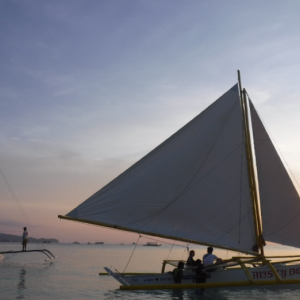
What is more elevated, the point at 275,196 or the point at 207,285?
the point at 275,196

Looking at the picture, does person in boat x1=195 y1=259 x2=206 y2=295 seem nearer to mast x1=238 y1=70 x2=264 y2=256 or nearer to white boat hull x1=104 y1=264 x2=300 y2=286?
white boat hull x1=104 y1=264 x2=300 y2=286

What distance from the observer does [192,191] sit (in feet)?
58.4

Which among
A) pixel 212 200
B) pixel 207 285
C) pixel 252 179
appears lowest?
pixel 207 285

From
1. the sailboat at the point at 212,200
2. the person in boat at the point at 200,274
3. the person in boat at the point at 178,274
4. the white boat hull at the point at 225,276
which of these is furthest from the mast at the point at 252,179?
the person in boat at the point at 178,274

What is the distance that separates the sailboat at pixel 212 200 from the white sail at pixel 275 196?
4 cm

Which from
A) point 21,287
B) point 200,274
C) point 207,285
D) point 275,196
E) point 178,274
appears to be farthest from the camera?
point 21,287

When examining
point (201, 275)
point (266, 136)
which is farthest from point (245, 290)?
point (266, 136)

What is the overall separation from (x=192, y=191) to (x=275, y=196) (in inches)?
147

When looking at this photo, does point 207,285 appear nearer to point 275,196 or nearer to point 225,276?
point 225,276

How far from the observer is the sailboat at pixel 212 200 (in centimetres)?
1709

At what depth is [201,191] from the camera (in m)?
17.8

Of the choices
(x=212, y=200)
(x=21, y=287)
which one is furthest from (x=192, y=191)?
A: (x=21, y=287)

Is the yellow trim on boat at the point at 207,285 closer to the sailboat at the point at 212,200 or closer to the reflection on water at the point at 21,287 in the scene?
Result: the sailboat at the point at 212,200

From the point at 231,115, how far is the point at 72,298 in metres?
11.2
